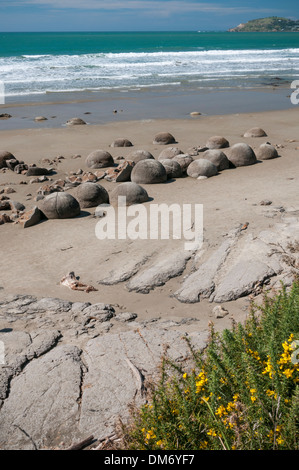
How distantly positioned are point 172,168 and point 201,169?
76cm

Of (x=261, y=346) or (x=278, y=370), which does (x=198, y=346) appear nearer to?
(x=261, y=346)

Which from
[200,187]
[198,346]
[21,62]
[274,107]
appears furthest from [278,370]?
[21,62]

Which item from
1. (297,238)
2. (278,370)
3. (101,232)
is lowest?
(101,232)

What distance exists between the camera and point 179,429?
349 cm

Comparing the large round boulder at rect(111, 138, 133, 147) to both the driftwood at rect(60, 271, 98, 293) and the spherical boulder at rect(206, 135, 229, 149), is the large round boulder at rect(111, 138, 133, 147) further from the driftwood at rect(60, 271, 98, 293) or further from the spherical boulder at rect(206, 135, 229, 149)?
the driftwood at rect(60, 271, 98, 293)

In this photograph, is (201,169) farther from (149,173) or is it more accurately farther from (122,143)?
(122,143)

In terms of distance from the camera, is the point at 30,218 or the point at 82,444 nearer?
the point at 82,444

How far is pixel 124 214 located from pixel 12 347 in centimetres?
501

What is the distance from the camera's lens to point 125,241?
8.34 meters

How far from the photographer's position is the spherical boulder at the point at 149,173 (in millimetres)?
12133

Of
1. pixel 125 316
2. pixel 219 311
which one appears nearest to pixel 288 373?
pixel 219 311

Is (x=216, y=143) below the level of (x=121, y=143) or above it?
above

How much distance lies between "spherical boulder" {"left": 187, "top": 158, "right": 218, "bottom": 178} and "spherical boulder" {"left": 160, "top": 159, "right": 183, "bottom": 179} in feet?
0.87

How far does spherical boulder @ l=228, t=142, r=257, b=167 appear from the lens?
530 inches
